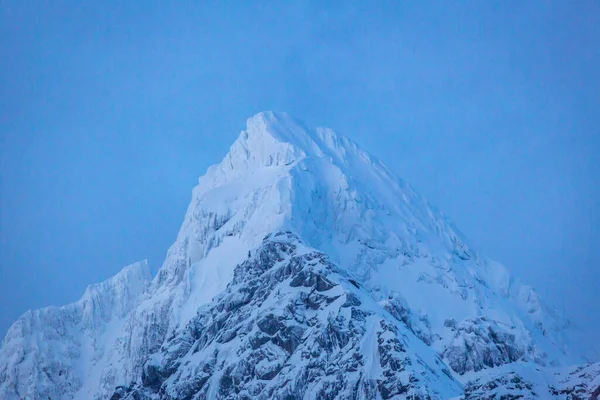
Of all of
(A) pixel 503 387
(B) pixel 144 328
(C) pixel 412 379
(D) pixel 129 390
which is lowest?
(A) pixel 503 387

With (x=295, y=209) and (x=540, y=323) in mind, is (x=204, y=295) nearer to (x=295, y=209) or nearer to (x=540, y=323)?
(x=295, y=209)

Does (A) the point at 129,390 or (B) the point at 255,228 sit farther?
(B) the point at 255,228

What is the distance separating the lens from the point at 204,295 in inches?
6855

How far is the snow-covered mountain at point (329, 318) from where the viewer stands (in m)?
111

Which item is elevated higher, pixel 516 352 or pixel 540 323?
pixel 540 323

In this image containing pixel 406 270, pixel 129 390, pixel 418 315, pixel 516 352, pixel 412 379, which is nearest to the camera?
pixel 412 379

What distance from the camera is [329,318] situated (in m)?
121

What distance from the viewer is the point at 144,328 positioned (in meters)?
194

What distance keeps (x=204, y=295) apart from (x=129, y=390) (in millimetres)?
38139

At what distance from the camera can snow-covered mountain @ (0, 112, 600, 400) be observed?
110875mm

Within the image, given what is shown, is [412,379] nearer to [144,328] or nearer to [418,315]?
[418,315]

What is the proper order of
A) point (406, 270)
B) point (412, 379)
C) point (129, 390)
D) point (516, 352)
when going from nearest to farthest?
point (412, 379) < point (129, 390) < point (516, 352) < point (406, 270)

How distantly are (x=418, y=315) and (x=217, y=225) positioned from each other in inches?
2246

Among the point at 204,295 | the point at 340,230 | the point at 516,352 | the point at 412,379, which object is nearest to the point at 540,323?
the point at 516,352
